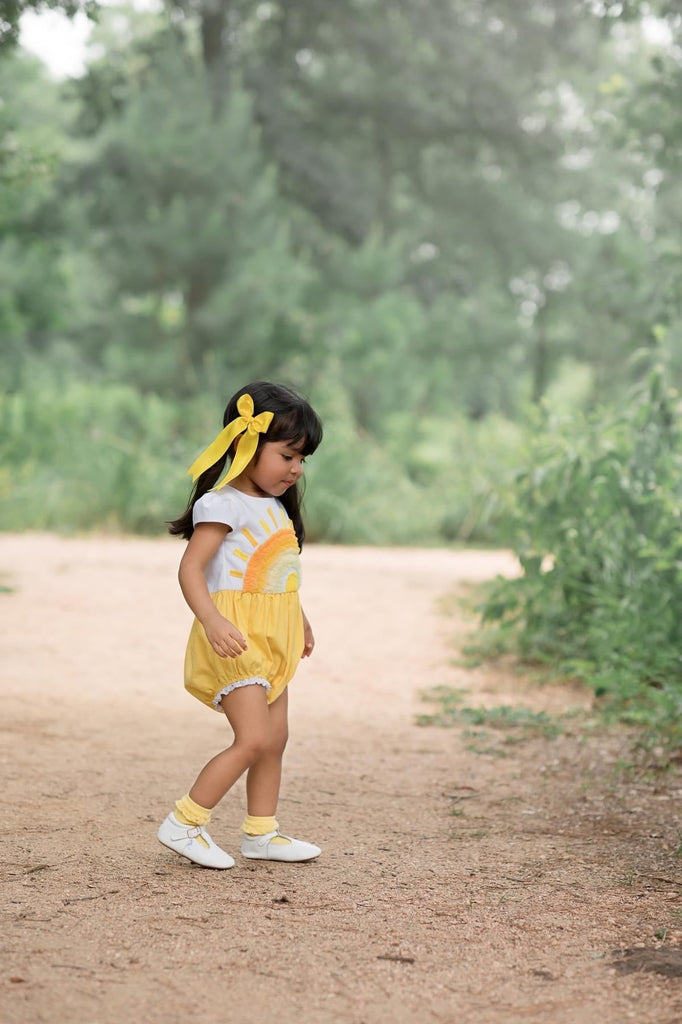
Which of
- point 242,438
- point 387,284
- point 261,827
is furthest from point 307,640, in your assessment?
point 387,284

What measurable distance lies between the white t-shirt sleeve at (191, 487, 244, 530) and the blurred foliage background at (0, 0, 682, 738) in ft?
6.61

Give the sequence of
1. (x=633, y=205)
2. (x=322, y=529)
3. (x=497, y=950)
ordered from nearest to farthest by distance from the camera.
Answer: (x=497, y=950)
(x=322, y=529)
(x=633, y=205)

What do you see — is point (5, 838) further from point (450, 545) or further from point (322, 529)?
point (450, 545)

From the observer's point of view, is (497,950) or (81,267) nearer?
(497,950)

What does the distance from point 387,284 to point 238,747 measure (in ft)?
62.7

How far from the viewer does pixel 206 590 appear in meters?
3.35

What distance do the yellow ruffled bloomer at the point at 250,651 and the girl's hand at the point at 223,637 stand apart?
0.05 metres

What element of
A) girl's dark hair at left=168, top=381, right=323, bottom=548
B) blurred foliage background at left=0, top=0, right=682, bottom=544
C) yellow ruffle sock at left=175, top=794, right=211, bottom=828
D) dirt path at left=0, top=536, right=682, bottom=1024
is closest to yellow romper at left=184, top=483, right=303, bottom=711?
girl's dark hair at left=168, top=381, right=323, bottom=548

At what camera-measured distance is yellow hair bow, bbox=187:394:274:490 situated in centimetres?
344

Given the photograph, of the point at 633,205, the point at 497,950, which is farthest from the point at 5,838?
the point at 633,205

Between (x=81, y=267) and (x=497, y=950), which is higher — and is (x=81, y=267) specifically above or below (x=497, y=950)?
above

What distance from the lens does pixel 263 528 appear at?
349 centimetres

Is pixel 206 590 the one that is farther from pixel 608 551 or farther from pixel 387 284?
pixel 387 284

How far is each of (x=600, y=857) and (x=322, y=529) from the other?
379 inches
